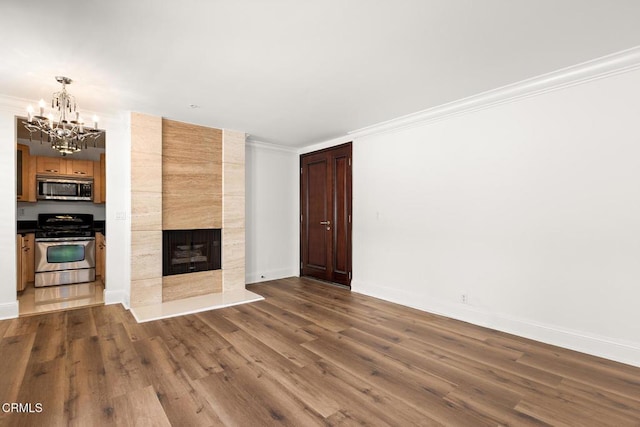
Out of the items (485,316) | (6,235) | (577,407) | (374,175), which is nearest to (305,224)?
(374,175)

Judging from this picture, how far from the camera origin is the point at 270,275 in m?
5.98

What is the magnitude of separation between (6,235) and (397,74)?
487 cm

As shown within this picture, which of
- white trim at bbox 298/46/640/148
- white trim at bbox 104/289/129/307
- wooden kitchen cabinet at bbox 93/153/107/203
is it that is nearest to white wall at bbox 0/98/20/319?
white trim at bbox 104/289/129/307

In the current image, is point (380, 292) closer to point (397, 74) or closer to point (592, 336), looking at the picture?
point (592, 336)

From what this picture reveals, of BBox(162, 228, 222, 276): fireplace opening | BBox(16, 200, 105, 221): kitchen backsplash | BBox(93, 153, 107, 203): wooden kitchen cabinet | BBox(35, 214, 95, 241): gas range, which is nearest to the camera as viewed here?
BBox(162, 228, 222, 276): fireplace opening

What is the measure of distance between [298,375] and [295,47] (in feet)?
8.74

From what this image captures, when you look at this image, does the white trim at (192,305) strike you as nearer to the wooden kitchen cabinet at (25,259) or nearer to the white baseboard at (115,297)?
the white baseboard at (115,297)

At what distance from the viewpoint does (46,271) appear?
16.9 feet

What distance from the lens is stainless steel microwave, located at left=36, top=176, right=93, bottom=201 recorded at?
215 inches

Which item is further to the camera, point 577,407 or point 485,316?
point 485,316

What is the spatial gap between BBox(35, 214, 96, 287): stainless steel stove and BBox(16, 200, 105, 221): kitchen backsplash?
4.4 inches

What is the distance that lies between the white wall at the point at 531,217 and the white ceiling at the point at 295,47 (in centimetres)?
52

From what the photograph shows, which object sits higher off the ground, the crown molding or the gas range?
the crown molding

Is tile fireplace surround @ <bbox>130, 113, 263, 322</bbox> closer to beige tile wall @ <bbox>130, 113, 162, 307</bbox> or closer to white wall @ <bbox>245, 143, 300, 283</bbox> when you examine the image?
beige tile wall @ <bbox>130, 113, 162, 307</bbox>
